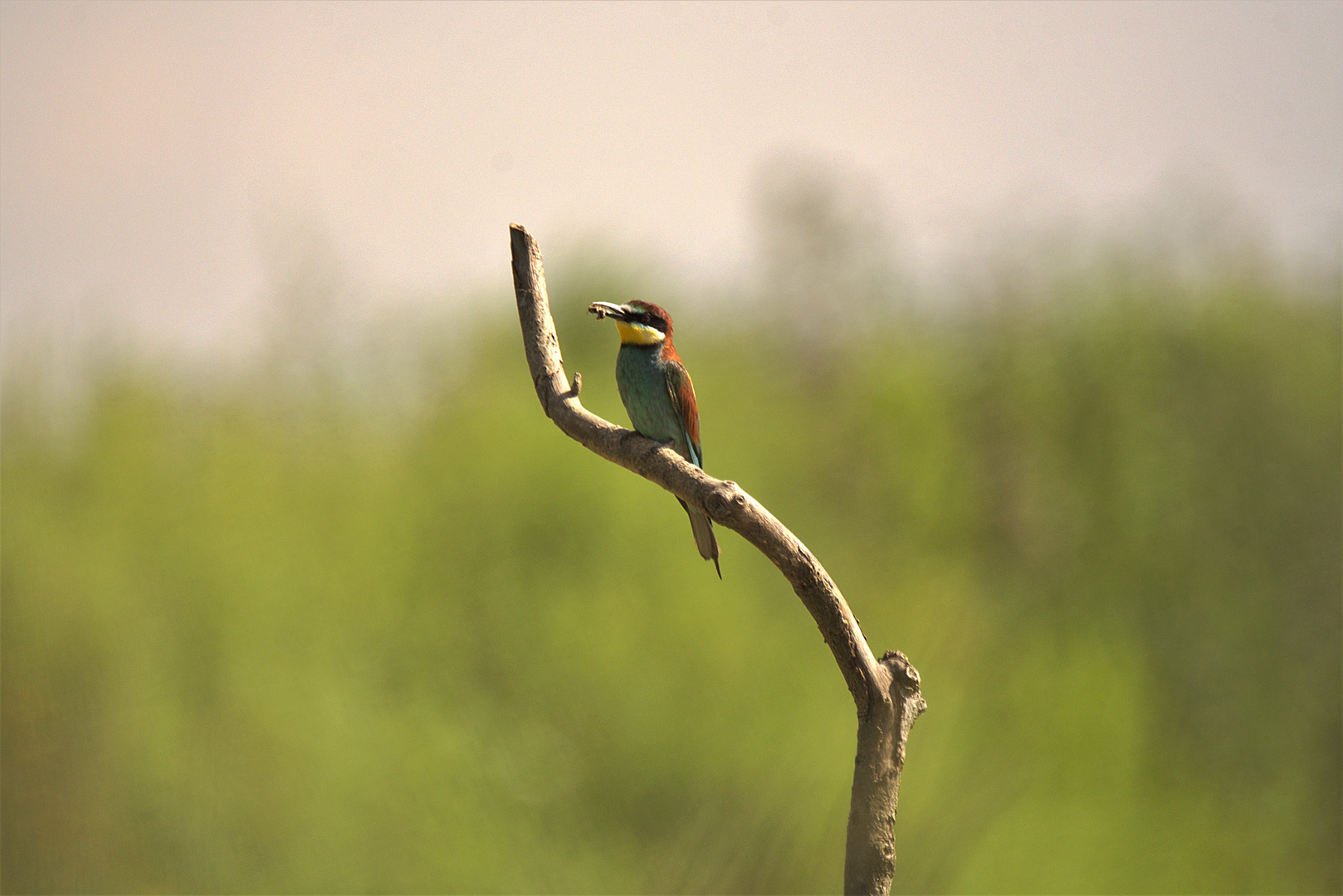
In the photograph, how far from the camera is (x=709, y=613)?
25.6 feet

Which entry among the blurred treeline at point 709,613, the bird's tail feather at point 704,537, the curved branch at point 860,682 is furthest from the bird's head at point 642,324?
the blurred treeline at point 709,613

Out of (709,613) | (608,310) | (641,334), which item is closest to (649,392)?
(641,334)

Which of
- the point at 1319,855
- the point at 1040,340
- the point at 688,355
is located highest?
the point at 1040,340

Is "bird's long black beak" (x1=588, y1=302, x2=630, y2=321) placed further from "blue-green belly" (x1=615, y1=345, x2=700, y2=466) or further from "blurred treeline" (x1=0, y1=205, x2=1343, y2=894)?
"blurred treeline" (x1=0, y1=205, x2=1343, y2=894)

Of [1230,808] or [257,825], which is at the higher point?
[257,825]

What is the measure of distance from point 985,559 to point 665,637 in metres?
5.11

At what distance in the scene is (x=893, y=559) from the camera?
983cm

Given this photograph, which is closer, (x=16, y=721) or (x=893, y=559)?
(x=16, y=721)

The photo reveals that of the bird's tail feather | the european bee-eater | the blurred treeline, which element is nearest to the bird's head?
the european bee-eater

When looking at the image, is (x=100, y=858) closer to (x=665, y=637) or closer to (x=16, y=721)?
(x=16, y=721)

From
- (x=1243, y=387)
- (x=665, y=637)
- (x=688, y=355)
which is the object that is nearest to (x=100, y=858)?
(x=665, y=637)

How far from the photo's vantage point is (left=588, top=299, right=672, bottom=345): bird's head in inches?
82.0

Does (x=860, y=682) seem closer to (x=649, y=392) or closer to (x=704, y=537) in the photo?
(x=704, y=537)

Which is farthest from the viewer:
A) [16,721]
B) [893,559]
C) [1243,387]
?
[1243,387]
